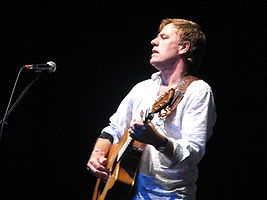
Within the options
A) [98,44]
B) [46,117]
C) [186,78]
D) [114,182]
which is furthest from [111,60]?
[114,182]

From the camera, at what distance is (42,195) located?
384 centimetres

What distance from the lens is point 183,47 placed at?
2467 mm

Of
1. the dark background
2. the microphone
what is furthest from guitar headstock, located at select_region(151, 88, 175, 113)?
the dark background

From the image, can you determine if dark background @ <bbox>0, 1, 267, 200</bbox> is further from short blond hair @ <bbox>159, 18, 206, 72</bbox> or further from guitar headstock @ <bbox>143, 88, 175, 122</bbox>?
guitar headstock @ <bbox>143, 88, 175, 122</bbox>

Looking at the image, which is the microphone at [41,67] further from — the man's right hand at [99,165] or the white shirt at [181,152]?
the white shirt at [181,152]

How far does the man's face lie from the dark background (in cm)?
120

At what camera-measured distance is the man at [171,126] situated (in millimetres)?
1867

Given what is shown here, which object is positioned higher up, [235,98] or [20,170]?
[235,98]

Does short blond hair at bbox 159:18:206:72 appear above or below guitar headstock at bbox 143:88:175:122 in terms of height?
above

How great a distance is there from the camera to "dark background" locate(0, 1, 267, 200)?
3.50 metres

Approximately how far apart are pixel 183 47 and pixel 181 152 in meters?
0.90

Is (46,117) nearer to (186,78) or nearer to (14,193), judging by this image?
(14,193)

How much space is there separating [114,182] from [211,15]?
7.68ft

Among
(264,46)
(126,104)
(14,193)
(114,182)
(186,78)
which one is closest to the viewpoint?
(114,182)
